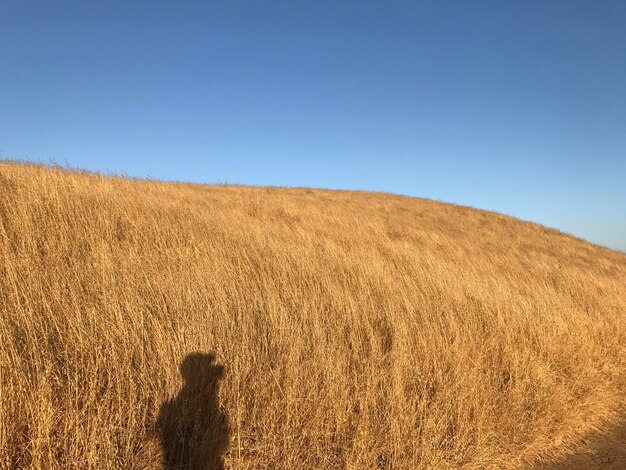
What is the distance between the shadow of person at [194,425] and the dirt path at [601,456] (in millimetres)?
3035

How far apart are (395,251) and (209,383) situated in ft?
22.7

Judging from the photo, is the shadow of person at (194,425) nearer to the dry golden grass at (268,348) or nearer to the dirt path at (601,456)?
the dry golden grass at (268,348)

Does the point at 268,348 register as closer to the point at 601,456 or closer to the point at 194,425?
the point at 194,425

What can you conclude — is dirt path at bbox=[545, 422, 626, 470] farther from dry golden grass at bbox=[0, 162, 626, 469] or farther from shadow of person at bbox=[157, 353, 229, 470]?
shadow of person at bbox=[157, 353, 229, 470]

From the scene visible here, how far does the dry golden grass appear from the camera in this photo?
2844 mm

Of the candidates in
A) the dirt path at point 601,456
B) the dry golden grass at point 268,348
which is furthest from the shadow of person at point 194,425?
the dirt path at point 601,456

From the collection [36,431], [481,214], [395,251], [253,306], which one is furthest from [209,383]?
[481,214]

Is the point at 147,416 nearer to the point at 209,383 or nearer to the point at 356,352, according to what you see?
the point at 209,383

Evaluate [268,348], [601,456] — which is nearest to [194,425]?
[268,348]

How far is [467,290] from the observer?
277 inches

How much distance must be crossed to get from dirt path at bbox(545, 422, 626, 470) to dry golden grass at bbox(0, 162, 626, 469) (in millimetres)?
110

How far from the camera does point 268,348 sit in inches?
156

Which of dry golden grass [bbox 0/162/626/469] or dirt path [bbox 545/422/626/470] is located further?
dirt path [bbox 545/422/626/470]

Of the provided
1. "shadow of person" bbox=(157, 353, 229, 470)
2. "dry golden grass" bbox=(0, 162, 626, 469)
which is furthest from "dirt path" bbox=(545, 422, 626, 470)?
"shadow of person" bbox=(157, 353, 229, 470)
